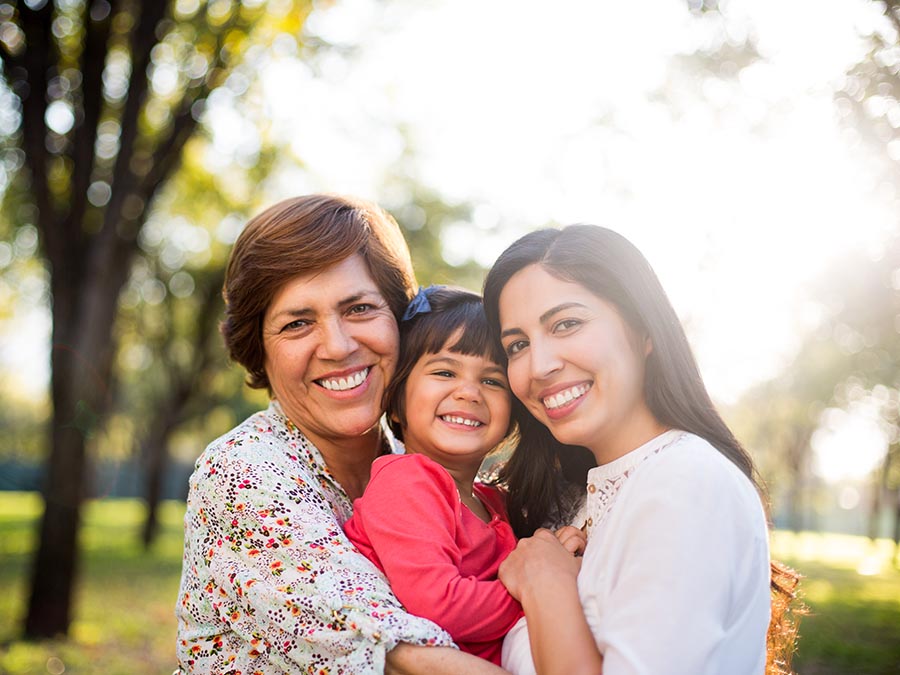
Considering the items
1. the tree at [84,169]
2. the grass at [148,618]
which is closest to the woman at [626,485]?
the grass at [148,618]

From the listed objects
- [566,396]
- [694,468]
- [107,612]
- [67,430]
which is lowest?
[107,612]

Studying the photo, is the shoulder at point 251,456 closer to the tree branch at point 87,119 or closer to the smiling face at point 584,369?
the smiling face at point 584,369

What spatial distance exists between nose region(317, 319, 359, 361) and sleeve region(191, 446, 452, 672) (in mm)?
541

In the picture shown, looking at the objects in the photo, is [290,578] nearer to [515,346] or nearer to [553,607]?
[553,607]

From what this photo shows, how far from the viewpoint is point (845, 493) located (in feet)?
278

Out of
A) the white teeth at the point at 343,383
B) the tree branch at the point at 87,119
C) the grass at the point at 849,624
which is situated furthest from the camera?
the grass at the point at 849,624

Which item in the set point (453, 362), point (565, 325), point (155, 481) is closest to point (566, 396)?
point (565, 325)

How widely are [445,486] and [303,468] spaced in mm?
576

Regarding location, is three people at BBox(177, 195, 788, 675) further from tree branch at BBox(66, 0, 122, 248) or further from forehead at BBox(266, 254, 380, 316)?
tree branch at BBox(66, 0, 122, 248)

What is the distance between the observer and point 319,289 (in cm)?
360

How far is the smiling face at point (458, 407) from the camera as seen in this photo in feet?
11.8

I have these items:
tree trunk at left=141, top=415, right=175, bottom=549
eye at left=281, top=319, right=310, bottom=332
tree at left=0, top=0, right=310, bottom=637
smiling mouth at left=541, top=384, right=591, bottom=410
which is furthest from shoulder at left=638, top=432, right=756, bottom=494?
tree trunk at left=141, top=415, right=175, bottom=549

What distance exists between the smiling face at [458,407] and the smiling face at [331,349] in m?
0.21

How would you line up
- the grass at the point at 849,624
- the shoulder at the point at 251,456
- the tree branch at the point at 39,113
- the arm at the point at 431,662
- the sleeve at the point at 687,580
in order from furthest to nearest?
the grass at the point at 849,624, the tree branch at the point at 39,113, the shoulder at the point at 251,456, the arm at the point at 431,662, the sleeve at the point at 687,580
